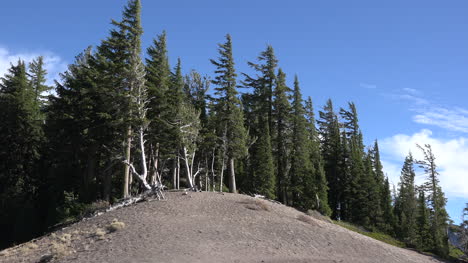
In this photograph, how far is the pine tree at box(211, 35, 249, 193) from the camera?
117 feet

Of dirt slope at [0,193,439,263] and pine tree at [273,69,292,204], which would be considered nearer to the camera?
dirt slope at [0,193,439,263]

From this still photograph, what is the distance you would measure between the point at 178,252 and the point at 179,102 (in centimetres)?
1914

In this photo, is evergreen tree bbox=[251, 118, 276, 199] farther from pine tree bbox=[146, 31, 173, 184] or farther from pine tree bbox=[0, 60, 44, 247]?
pine tree bbox=[0, 60, 44, 247]

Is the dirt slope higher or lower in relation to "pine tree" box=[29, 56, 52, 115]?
lower

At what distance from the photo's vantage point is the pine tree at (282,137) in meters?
44.9

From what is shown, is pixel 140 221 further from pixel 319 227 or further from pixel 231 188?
pixel 231 188

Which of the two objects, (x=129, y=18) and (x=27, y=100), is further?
(x=27, y=100)

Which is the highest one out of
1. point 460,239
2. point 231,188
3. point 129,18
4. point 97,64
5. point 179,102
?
point 129,18

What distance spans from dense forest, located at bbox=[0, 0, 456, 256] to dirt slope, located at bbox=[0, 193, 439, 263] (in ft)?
18.9

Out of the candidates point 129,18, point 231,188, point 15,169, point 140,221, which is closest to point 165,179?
point 231,188

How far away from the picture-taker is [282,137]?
45406 mm

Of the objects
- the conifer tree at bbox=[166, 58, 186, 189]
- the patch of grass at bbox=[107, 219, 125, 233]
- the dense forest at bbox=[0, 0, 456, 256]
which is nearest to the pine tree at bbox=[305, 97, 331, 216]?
the dense forest at bbox=[0, 0, 456, 256]

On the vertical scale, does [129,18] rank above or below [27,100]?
above

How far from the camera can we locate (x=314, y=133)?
5853cm
